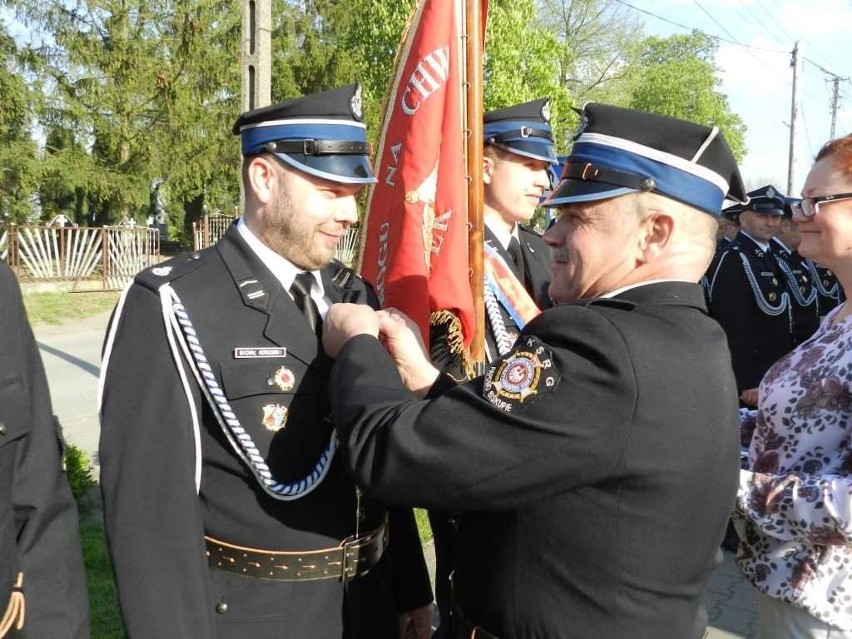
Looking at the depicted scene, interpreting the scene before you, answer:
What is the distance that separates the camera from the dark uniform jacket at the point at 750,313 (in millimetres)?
5852

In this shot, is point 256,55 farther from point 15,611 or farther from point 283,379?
point 15,611

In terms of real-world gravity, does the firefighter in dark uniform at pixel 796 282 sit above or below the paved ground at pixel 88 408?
above

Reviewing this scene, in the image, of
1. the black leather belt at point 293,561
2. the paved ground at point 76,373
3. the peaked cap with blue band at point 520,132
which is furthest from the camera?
the paved ground at point 76,373

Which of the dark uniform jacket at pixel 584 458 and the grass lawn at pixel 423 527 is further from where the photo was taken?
the grass lawn at pixel 423 527

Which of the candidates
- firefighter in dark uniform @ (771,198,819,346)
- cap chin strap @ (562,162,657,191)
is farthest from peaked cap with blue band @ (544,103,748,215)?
firefighter in dark uniform @ (771,198,819,346)

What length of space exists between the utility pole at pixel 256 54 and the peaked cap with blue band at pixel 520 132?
368cm

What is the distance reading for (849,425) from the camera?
79.0 inches

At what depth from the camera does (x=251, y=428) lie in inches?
74.0

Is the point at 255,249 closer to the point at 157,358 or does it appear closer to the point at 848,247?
the point at 157,358

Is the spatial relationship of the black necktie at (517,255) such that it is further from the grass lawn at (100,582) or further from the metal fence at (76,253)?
the metal fence at (76,253)

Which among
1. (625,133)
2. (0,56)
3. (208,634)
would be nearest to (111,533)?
(208,634)

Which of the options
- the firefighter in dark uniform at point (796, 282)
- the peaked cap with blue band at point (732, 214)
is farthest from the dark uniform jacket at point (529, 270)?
the peaked cap with blue band at point (732, 214)

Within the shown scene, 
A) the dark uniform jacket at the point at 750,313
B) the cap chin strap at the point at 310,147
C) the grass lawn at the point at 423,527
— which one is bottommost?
the grass lawn at the point at 423,527

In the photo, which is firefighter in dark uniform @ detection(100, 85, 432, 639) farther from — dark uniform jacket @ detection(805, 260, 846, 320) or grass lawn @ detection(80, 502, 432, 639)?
dark uniform jacket @ detection(805, 260, 846, 320)
